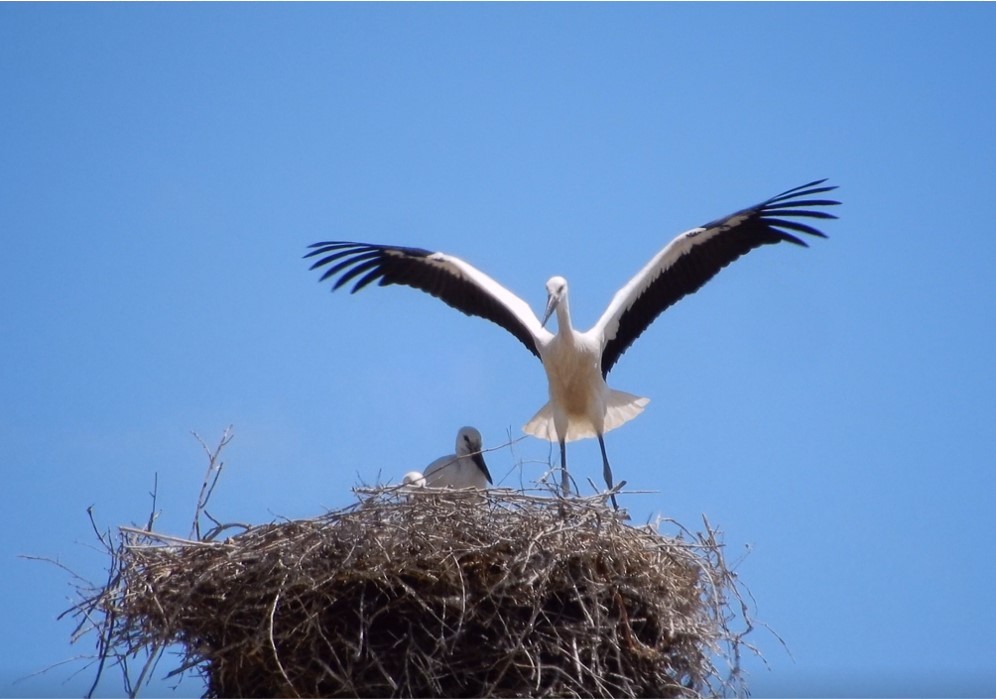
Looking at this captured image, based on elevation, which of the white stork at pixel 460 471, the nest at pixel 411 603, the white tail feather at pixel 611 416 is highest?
the white tail feather at pixel 611 416

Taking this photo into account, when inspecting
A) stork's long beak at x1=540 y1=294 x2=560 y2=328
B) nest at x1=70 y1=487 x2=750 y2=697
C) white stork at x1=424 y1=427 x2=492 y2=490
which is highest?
stork's long beak at x1=540 y1=294 x2=560 y2=328

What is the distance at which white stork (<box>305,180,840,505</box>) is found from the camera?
6.96 metres

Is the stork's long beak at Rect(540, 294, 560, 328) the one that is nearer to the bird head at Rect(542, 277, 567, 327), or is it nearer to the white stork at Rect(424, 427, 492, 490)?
the bird head at Rect(542, 277, 567, 327)

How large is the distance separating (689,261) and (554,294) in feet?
2.54

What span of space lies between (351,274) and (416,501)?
2975 mm

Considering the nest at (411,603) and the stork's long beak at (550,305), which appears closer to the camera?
the nest at (411,603)

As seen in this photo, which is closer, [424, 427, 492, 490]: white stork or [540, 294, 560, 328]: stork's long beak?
[424, 427, 492, 490]: white stork

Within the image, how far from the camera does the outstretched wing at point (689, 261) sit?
687 cm

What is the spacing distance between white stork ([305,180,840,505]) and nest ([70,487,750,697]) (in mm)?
2200

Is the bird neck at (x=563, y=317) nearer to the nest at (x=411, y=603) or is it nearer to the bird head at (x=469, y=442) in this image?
the bird head at (x=469, y=442)

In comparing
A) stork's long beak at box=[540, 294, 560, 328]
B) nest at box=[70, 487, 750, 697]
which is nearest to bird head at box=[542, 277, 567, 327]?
stork's long beak at box=[540, 294, 560, 328]

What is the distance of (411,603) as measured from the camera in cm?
466

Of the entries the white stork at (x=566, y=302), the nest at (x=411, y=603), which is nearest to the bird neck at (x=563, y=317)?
the white stork at (x=566, y=302)

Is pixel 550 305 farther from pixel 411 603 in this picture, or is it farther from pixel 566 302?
pixel 411 603
